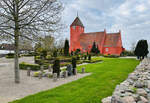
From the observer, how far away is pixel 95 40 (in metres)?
49.3

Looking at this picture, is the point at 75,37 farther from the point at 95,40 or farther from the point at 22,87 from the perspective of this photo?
the point at 22,87

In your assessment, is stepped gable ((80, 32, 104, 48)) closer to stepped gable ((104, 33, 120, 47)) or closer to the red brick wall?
the red brick wall

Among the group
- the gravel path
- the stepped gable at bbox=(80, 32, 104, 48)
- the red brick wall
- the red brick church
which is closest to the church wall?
the red brick church

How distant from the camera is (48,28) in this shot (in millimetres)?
7516

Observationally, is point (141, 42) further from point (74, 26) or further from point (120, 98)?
point (74, 26)

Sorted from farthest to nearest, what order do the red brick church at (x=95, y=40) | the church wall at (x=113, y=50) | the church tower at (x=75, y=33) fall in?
the church tower at (x=75, y=33)
the red brick church at (x=95, y=40)
the church wall at (x=113, y=50)

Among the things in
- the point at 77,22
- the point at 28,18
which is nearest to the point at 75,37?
the point at 77,22

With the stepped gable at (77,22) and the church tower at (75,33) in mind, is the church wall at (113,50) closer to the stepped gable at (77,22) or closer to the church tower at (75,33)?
the church tower at (75,33)

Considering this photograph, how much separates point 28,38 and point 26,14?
5.03 feet

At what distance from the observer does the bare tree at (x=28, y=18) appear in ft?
23.0

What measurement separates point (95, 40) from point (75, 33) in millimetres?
9437

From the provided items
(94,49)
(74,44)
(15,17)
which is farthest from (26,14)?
(74,44)

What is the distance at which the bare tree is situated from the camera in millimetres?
7016

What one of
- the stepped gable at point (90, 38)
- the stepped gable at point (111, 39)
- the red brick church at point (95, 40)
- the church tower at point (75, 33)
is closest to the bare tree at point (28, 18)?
the red brick church at point (95, 40)
